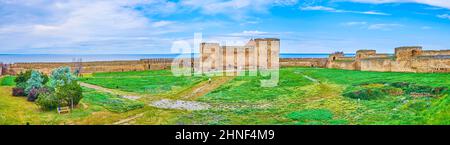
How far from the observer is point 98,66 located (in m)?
26.3

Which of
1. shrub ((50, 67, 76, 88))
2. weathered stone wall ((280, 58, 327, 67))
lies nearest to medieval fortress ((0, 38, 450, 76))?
weathered stone wall ((280, 58, 327, 67))

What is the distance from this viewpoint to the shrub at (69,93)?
1176 cm

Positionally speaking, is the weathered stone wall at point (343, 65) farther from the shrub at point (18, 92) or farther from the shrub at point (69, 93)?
the shrub at point (18, 92)

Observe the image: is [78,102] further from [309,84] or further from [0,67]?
[0,67]

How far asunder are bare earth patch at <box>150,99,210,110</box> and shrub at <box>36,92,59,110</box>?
2624mm

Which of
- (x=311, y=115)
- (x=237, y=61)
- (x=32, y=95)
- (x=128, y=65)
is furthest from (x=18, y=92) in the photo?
(x=237, y=61)

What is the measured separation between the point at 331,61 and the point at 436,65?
12.5 metres

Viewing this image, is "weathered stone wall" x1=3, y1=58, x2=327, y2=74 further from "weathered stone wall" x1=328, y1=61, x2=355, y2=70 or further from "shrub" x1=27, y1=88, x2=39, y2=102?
"shrub" x1=27, y1=88, x2=39, y2=102

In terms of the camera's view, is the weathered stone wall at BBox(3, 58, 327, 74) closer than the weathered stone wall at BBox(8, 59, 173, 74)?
No

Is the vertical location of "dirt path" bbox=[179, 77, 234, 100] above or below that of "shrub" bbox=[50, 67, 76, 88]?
below

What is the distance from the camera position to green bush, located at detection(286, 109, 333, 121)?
408 inches

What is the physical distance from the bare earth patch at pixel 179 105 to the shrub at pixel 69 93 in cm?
207

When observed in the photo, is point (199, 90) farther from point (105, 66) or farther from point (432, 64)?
point (105, 66)
